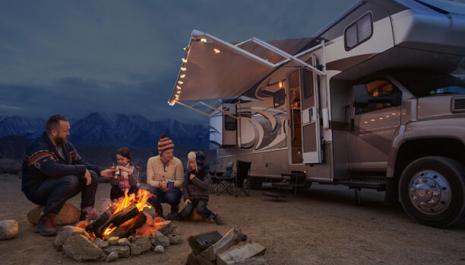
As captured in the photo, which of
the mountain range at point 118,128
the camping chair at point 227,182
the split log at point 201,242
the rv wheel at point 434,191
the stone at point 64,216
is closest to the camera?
the split log at point 201,242

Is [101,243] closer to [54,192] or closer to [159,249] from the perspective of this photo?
[159,249]

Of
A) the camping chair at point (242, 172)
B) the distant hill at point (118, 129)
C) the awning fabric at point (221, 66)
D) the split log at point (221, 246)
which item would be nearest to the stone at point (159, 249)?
the split log at point (221, 246)

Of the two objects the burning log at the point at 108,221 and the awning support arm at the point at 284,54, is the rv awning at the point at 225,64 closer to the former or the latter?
the awning support arm at the point at 284,54

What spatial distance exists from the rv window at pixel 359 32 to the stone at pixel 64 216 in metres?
4.70

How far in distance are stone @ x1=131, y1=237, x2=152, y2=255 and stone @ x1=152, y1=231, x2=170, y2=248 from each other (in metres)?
0.06

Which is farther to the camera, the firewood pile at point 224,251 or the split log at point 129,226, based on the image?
the split log at point 129,226

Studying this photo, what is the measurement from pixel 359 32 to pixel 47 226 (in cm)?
502

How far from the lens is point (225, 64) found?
664 cm

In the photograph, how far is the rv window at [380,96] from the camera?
192 inches

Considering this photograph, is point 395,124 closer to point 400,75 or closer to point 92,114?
point 400,75

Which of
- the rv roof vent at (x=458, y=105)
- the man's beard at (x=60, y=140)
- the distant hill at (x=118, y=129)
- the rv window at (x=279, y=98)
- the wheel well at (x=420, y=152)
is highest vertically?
the distant hill at (x=118, y=129)

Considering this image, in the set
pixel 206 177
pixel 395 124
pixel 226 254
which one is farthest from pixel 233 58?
pixel 226 254

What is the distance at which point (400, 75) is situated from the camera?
5137 mm

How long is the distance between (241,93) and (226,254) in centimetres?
659
